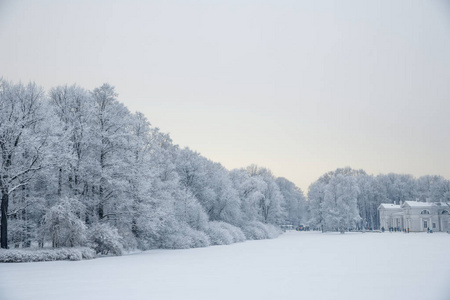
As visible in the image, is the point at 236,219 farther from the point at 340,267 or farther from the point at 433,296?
the point at 433,296

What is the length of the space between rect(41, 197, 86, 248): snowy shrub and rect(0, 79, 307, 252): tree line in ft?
0.24

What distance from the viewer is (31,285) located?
1642cm

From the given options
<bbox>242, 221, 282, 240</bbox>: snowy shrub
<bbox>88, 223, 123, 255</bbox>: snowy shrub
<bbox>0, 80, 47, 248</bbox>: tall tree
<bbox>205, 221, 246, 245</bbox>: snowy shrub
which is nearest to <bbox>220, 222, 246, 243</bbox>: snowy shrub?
<bbox>205, 221, 246, 245</bbox>: snowy shrub

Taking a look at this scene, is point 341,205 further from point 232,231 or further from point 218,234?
point 218,234

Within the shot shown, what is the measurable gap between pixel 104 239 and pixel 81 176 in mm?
6013

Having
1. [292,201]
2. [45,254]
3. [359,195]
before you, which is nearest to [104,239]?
[45,254]

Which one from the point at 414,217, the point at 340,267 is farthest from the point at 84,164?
the point at 414,217

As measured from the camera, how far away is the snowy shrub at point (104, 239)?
32312 mm

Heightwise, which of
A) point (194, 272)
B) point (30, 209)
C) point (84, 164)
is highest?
point (84, 164)

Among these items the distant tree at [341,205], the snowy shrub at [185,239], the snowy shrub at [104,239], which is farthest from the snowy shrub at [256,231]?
the snowy shrub at [104,239]

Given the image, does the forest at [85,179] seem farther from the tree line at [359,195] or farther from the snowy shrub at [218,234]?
the tree line at [359,195]

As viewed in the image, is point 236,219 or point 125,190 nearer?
point 125,190

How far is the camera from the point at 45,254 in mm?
27484

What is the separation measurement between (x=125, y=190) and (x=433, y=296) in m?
26.3
